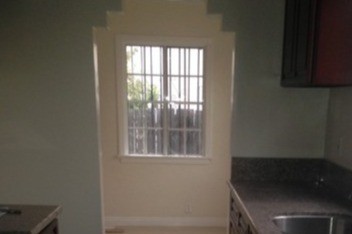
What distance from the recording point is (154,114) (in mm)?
3359

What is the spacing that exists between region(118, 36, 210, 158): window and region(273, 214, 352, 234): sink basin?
6.18ft

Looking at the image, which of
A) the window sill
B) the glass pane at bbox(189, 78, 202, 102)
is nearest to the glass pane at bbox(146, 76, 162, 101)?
the glass pane at bbox(189, 78, 202, 102)

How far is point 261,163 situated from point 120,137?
5.98ft

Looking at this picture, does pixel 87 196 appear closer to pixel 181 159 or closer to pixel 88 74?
pixel 88 74

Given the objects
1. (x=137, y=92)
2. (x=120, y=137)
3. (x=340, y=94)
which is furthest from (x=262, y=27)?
(x=120, y=137)

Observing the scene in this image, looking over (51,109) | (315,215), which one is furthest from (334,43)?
(51,109)

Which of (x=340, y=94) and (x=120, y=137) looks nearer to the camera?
(x=340, y=94)

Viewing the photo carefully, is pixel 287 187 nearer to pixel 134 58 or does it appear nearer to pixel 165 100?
pixel 165 100

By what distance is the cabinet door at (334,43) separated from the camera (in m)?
1.25

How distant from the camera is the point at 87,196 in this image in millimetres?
2053

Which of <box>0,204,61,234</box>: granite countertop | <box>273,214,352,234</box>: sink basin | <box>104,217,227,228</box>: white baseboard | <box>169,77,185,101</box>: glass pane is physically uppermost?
<box>169,77,185,101</box>: glass pane

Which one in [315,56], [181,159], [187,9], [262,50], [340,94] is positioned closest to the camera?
[315,56]

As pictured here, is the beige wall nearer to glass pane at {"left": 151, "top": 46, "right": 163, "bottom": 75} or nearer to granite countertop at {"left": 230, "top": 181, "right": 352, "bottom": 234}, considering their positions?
granite countertop at {"left": 230, "top": 181, "right": 352, "bottom": 234}

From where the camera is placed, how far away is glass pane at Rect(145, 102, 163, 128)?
131 inches
